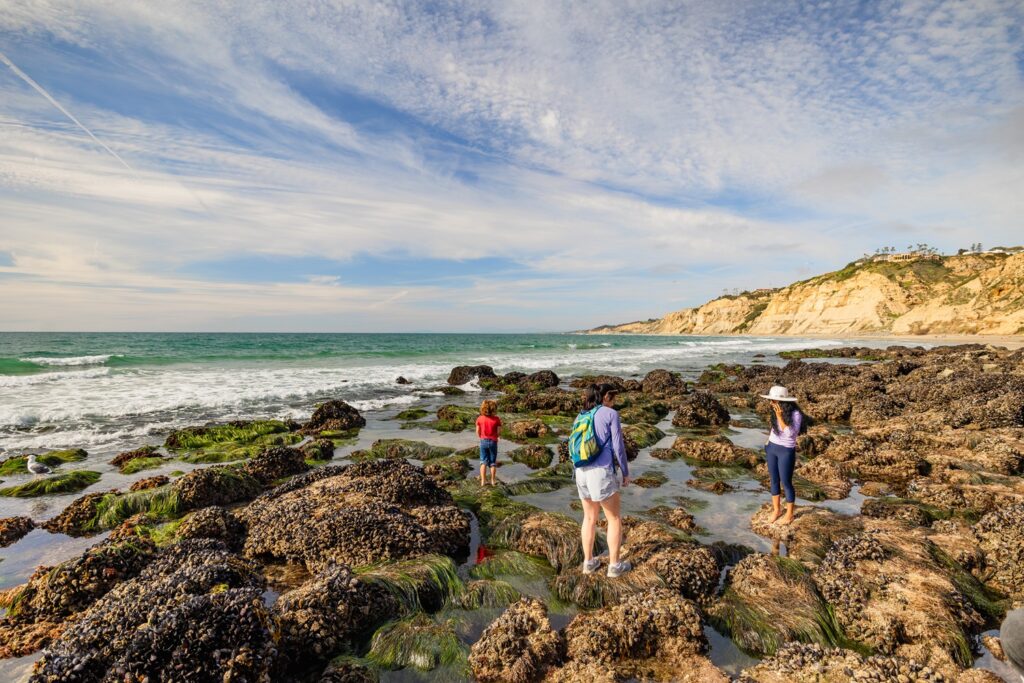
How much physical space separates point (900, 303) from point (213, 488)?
3845 inches

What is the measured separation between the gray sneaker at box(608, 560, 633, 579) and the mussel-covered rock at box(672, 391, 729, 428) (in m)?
11.0

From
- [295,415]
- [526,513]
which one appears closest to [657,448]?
[526,513]

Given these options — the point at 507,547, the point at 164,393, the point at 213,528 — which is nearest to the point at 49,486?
the point at 213,528

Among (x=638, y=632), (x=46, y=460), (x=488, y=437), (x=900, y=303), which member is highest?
(x=900, y=303)

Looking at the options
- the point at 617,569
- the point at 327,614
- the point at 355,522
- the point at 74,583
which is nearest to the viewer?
the point at 327,614

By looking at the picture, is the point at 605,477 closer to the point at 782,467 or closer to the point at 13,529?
the point at 782,467

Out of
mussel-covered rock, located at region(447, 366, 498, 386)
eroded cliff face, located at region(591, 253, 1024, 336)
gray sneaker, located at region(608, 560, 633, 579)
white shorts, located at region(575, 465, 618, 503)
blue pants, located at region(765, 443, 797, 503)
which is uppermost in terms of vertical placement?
eroded cliff face, located at region(591, 253, 1024, 336)

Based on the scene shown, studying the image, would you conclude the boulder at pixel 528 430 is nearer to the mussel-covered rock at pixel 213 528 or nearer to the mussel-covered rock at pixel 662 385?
the mussel-covered rock at pixel 213 528

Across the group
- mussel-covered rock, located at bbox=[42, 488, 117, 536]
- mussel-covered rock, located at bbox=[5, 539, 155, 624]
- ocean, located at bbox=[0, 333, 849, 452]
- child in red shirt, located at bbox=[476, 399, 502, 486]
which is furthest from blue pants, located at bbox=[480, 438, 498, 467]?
ocean, located at bbox=[0, 333, 849, 452]

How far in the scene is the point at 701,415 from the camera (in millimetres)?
16344

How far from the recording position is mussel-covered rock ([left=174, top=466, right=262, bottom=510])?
28.8ft

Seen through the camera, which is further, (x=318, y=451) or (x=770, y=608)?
(x=318, y=451)

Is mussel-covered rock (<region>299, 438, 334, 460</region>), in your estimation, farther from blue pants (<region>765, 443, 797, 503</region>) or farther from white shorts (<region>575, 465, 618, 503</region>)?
blue pants (<region>765, 443, 797, 503</region>)

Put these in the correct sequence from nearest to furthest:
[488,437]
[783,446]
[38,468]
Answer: [783,446] < [488,437] < [38,468]
